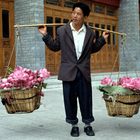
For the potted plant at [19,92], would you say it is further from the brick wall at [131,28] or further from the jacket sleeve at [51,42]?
the brick wall at [131,28]

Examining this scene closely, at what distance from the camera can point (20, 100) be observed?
18.7 ft

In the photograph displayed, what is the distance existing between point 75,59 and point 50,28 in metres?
11.1

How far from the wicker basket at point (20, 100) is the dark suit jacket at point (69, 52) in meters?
0.50

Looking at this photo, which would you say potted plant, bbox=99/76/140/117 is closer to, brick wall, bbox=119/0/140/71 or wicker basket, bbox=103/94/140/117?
wicker basket, bbox=103/94/140/117

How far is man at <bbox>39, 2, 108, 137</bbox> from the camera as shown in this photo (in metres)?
5.85

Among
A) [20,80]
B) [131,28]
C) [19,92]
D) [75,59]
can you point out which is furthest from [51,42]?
[131,28]

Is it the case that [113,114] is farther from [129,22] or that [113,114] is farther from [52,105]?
[129,22]

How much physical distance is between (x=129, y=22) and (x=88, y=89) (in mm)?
15550

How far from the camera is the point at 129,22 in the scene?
21.1m

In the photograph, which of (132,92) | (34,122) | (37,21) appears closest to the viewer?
(132,92)

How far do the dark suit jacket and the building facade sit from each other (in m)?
4.65

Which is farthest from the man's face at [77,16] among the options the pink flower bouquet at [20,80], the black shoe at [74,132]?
the black shoe at [74,132]

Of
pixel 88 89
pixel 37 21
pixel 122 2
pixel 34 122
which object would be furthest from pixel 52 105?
pixel 122 2

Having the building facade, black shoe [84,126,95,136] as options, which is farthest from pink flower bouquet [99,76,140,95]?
the building facade
